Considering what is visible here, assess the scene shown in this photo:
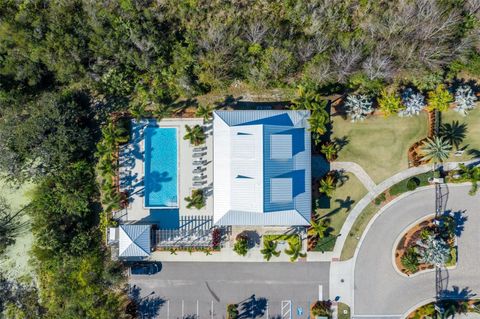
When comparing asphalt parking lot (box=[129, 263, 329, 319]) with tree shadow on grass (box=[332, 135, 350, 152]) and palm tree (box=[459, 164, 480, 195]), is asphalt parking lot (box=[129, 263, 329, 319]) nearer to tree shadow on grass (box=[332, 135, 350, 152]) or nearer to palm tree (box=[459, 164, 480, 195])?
tree shadow on grass (box=[332, 135, 350, 152])

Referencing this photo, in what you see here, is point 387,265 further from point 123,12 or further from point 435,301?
point 123,12

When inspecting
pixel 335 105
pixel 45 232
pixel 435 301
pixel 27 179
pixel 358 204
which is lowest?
pixel 435 301

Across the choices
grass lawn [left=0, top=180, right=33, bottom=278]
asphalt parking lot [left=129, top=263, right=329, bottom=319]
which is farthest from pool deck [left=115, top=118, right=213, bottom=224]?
grass lawn [left=0, top=180, right=33, bottom=278]

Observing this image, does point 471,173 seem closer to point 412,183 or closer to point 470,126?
point 470,126

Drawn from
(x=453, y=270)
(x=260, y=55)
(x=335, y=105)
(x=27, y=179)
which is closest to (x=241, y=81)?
(x=260, y=55)

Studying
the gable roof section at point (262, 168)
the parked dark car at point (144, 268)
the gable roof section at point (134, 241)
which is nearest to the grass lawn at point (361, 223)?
the gable roof section at point (262, 168)

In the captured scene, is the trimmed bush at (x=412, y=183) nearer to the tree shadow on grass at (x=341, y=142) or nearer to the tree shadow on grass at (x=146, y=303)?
the tree shadow on grass at (x=341, y=142)
